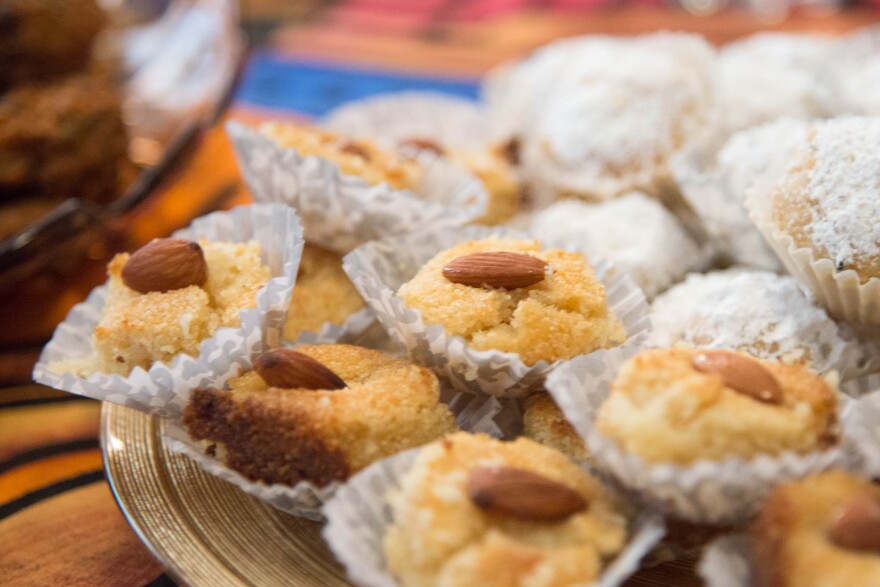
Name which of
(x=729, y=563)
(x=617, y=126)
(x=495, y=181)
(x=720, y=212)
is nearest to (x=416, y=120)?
(x=495, y=181)

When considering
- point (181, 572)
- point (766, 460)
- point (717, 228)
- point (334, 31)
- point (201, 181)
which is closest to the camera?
point (766, 460)

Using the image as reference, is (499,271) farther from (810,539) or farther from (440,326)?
(810,539)

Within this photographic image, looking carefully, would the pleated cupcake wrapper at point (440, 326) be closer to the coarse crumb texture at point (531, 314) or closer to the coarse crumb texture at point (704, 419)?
the coarse crumb texture at point (531, 314)

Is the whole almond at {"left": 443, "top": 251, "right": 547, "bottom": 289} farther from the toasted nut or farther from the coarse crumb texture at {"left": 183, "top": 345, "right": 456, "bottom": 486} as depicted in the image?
the toasted nut

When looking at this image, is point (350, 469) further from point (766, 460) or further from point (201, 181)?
point (201, 181)

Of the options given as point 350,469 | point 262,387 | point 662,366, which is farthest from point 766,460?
point 262,387

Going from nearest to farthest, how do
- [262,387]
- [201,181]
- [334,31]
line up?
[262,387] → [201,181] → [334,31]
